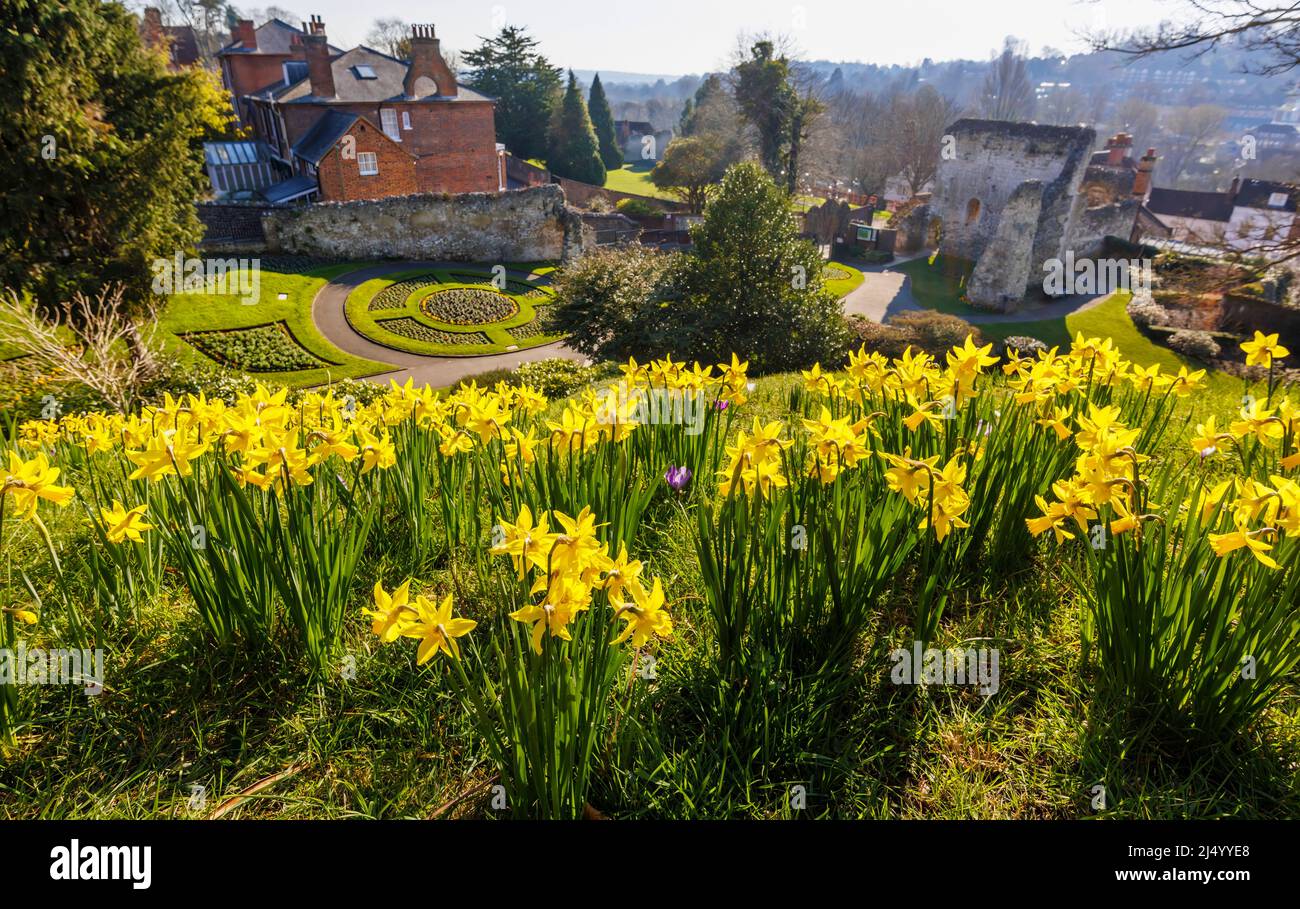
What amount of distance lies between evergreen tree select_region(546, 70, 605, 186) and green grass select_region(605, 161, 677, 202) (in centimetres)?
235

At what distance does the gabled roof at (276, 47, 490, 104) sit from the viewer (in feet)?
102

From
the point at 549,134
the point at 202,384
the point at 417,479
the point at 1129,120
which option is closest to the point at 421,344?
the point at 202,384

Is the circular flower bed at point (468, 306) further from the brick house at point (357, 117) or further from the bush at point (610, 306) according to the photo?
the brick house at point (357, 117)

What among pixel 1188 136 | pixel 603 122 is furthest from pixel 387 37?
pixel 1188 136

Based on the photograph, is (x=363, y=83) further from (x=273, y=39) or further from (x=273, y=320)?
(x=273, y=320)

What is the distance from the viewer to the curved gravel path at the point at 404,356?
60.1ft

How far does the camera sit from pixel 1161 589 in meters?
2.11

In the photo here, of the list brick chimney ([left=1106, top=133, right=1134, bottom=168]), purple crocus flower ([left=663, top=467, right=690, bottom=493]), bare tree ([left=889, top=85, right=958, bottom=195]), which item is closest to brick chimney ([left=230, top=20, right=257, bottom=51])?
bare tree ([left=889, top=85, right=958, bottom=195])

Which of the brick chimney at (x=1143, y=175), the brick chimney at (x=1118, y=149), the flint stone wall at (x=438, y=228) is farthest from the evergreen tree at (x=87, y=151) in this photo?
the brick chimney at (x=1118, y=149)

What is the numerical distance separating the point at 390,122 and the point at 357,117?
457cm

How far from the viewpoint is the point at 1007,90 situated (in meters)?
69.2
